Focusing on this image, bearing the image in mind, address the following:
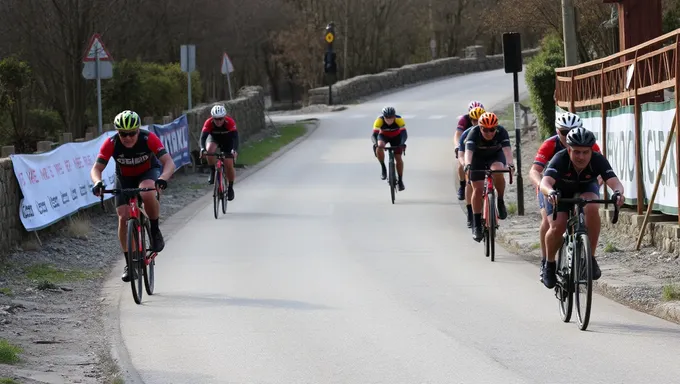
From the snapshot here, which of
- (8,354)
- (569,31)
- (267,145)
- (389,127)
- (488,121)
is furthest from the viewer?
(267,145)

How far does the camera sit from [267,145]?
3747cm

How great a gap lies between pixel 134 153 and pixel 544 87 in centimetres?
1802

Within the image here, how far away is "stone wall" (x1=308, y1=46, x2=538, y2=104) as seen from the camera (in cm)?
5550

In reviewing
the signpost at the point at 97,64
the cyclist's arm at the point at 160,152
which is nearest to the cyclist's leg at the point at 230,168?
the signpost at the point at 97,64

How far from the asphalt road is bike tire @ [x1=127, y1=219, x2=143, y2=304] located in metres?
0.18

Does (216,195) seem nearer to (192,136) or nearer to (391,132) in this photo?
(391,132)

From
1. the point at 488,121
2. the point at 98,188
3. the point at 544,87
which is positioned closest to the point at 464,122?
the point at 488,121

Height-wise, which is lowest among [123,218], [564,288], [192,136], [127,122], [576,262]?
[564,288]

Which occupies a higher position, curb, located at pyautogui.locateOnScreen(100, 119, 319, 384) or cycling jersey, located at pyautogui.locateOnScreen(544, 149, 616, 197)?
cycling jersey, located at pyautogui.locateOnScreen(544, 149, 616, 197)

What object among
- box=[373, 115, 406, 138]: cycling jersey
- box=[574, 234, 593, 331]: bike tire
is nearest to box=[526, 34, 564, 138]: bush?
box=[373, 115, 406, 138]: cycling jersey

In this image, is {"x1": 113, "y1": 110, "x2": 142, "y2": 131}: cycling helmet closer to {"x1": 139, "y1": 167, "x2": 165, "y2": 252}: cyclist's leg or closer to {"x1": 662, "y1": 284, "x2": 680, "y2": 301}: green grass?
{"x1": 139, "y1": 167, "x2": 165, "y2": 252}: cyclist's leg

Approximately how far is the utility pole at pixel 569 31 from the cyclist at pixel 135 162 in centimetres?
1051

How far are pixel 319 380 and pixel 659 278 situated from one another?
5431 mm

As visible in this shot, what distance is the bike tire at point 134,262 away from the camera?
12.6 m
